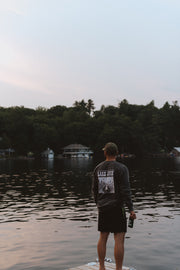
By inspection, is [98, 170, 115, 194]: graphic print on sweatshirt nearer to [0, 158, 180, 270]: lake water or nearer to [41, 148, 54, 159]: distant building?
[0, 158, 180, 270]: lake water

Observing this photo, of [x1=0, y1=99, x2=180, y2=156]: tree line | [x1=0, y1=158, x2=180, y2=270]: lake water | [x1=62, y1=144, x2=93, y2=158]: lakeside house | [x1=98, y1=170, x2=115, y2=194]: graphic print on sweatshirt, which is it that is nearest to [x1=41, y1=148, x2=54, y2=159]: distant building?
[x1=0, y1=99, x2=180, y2=156]: tree line

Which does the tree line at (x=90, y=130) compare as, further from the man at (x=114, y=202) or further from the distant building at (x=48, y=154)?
the man at (x=114, y=202)

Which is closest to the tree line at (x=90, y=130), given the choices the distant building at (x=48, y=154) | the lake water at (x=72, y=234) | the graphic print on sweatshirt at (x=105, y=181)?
the distant building at (x=48, y=154)

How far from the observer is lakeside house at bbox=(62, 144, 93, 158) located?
145 m

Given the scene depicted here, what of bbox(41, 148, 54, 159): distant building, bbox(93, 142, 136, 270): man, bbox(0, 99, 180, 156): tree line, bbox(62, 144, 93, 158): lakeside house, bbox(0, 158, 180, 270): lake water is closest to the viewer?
bbox(93, 142, 136, 270): man

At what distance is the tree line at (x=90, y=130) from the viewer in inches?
5428

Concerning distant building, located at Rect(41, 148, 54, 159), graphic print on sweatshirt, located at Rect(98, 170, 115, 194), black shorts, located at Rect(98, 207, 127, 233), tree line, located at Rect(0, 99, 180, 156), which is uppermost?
tree line, located at Rect(0, 99, 180, 156)

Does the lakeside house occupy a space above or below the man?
above

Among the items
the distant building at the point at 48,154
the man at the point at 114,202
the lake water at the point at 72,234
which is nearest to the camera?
the man at the point at 114,202

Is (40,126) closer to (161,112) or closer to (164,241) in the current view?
(161,112)

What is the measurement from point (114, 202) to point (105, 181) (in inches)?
19.8

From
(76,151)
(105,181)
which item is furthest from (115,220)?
(76,151)

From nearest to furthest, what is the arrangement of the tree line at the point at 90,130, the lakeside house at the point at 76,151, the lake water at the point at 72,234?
the lake water at the point at 72,234 → the tree line at the point at 90,130 → the lakeside house at the point at 76,151

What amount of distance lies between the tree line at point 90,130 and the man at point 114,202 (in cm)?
12995
